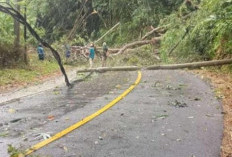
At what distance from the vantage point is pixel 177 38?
20.2 m

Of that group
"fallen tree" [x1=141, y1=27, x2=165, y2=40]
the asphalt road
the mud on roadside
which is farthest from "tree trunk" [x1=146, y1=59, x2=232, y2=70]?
"fallen tree" [x1=141, y1=27, x2=165, y2=40]

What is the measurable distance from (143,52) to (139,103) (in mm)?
15237

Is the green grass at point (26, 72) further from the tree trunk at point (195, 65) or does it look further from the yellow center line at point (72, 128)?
the yellow center line at point (72, 128)

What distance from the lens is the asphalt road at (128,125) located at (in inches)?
194

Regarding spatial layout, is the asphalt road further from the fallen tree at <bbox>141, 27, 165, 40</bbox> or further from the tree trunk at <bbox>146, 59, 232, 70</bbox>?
the fallen tree at <bbox>141, 27, 165, 40</bbox>

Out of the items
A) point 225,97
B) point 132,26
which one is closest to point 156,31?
point 132,26

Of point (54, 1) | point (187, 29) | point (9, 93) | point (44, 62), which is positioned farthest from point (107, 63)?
point (54, 1)

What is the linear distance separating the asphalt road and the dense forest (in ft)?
12.8

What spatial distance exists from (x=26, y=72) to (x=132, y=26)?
46.2ft

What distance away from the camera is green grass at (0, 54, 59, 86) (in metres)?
17.6

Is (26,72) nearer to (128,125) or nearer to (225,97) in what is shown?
(225,97)

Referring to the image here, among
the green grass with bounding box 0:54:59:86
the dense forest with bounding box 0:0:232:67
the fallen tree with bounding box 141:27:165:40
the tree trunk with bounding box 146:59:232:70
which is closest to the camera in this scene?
the tree trunk with bounding box 146:59:232:70

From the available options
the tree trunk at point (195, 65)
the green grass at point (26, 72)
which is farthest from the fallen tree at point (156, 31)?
the tree trunk at point (195, 65)

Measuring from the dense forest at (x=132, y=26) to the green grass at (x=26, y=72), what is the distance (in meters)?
0.81
